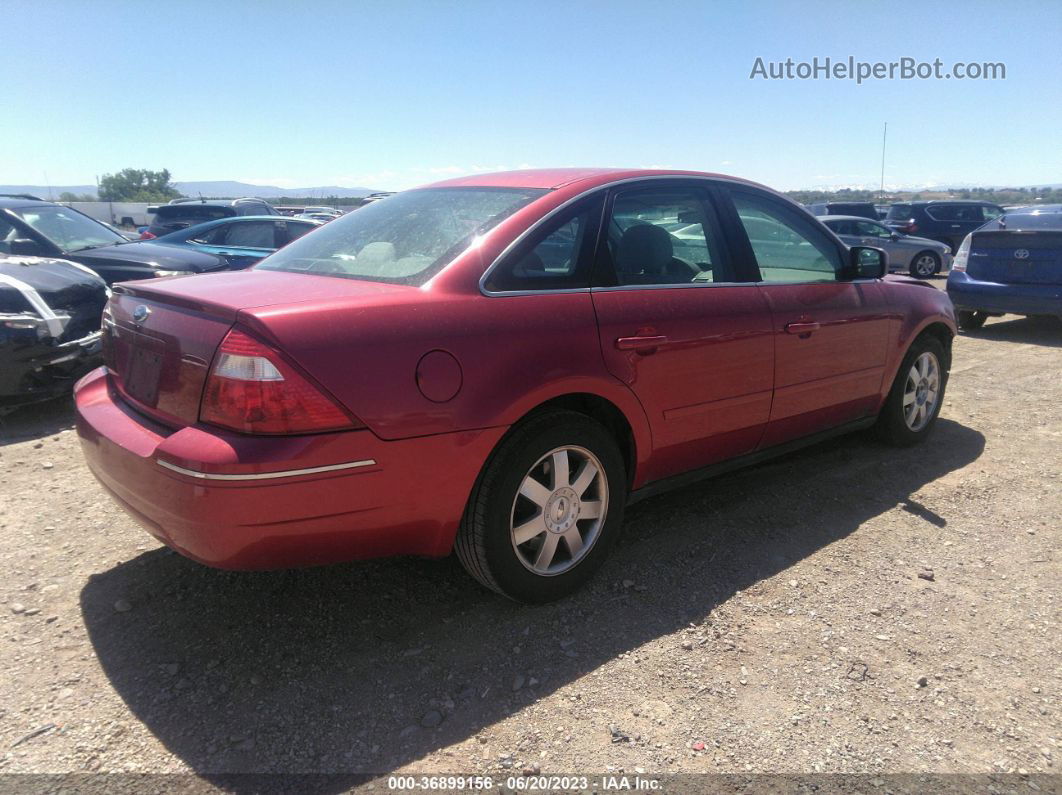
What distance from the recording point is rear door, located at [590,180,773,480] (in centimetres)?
307

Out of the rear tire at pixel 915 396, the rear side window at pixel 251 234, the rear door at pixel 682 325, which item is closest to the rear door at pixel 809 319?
the rear door at pixel 682 325

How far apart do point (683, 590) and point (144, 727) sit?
6.41 feet

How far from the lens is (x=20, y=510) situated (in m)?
3.81

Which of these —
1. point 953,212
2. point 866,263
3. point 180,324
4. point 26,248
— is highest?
point 953,212

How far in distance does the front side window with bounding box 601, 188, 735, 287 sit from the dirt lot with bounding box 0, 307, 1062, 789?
3.96ft

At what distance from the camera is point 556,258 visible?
2953mm

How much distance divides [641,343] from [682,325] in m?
0.26

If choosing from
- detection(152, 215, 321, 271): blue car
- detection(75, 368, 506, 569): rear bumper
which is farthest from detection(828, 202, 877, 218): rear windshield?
detection(75, 368, 506, 569): rear bumper

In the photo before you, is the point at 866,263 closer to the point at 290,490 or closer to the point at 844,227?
the point at 290,490

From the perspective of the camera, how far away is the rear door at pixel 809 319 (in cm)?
372

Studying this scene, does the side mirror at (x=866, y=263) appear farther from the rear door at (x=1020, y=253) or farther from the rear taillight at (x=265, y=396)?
the rear door at (x=1020, y=253)

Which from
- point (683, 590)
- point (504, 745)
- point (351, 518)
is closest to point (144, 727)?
point (351, 518)

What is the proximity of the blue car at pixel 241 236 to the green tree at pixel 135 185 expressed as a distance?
61561 mm

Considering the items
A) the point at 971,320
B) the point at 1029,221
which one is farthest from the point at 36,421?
the point at 1029,221
